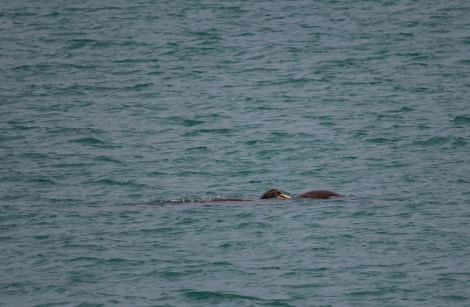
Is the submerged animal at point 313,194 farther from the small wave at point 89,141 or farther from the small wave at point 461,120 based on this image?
the small wave at point 89,141

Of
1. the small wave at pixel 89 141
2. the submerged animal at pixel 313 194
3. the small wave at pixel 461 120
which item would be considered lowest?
the small wave at pixel 461 120

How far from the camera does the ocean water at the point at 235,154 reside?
13.6 meters

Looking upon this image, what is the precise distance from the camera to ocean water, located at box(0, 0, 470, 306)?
1358 cm

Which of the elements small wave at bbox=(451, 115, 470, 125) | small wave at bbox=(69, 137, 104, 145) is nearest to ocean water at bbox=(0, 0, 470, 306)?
small wave at bbox=(69, 137, 104, 145)

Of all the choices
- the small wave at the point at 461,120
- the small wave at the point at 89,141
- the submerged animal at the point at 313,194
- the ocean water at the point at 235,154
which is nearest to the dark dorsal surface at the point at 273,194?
the submerged animal at the point at 313,194

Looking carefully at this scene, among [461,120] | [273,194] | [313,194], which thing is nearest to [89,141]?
[273,194]

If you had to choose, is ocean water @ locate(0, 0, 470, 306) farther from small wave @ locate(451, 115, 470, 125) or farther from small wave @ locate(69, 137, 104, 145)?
small wave @ locate(451, 115, 470, 125)

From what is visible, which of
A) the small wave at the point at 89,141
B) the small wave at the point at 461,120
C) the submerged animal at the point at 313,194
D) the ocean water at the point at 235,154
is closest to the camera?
the ocean water at the point at 235,154

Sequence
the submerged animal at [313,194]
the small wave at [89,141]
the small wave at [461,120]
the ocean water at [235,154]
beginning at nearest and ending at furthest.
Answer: the ocean water at [235,154]
the submerged animal at [313,194]
the small wave at [461,120]
the small wave at [89,141]

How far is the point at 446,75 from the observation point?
3103 centimetres

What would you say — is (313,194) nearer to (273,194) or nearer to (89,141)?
(273,194)

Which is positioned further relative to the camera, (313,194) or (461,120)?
(461,120)

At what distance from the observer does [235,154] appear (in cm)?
2411

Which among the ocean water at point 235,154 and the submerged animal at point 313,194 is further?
the submerged animal at point 313,194
